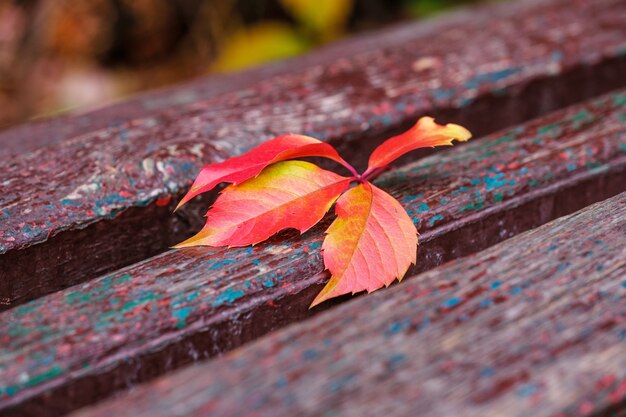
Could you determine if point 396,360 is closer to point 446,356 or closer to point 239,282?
point 446,356

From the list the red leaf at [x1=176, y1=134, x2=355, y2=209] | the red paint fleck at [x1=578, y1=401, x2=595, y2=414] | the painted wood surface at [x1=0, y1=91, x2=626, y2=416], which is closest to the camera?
the red paint fleck at [x1=578, y1=401, x2=595, y2=414]

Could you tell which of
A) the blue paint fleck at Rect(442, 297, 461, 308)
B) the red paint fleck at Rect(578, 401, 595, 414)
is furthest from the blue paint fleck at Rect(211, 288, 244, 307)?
the red paint fleck at Rect(578, 401, 595, 414)

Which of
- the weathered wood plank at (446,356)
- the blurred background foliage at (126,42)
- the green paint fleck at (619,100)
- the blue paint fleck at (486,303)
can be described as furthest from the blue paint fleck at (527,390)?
the blurred background foliage at (126,42)

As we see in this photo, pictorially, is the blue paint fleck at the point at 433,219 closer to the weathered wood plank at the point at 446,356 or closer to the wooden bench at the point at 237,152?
the wooden bench at the point at 237,152

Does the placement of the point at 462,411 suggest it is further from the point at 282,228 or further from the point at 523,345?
the point at 282,228

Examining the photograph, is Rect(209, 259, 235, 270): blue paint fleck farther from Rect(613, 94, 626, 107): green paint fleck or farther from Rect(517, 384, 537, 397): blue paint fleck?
Rect(613, 94, 626, 107): green paint fleck
